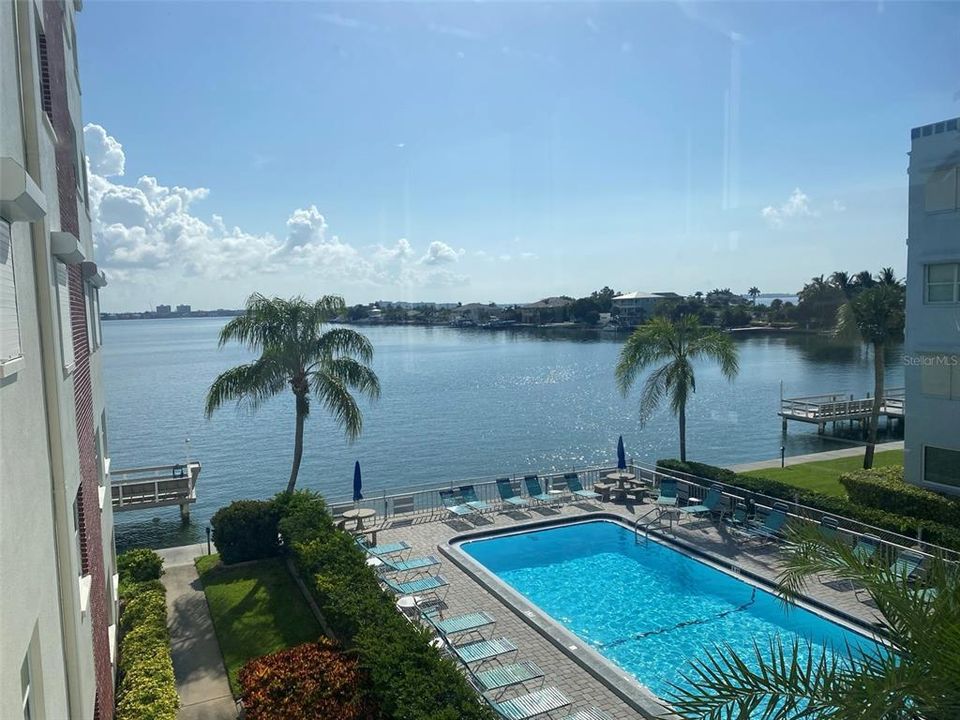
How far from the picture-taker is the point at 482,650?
11.8 meters

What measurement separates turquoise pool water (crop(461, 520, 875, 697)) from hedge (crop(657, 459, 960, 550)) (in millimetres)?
3486

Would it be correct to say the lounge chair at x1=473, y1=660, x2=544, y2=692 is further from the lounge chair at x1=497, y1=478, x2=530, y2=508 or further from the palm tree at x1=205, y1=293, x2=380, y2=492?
the palm tree at x1=205, y1=293, x2=380, y2=492

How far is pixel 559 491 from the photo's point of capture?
899 inches

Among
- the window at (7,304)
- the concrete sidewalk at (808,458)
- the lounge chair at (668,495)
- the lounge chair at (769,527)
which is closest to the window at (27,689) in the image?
the window at (7,304)

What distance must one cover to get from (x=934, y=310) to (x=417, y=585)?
1570cm

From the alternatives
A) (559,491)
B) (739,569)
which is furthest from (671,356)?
(739,569)

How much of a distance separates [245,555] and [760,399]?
158 ft

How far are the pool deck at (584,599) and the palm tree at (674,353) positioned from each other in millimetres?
5126

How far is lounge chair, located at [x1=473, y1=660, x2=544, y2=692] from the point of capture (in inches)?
419

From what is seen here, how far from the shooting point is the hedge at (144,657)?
9.26 metres

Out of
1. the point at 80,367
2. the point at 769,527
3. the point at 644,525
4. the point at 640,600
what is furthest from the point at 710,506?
the point at 80,367

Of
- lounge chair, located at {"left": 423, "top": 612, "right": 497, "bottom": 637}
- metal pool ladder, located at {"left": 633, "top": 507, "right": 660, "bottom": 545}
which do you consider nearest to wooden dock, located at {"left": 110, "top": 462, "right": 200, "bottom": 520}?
lounge chair, located at {"left": 423, "top": 612, "right": 497, "bottom": 637}

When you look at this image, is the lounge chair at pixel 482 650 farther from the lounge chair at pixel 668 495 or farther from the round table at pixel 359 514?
the lounge chair at pixel 668 495

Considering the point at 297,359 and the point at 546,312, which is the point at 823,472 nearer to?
the point at 297,359
